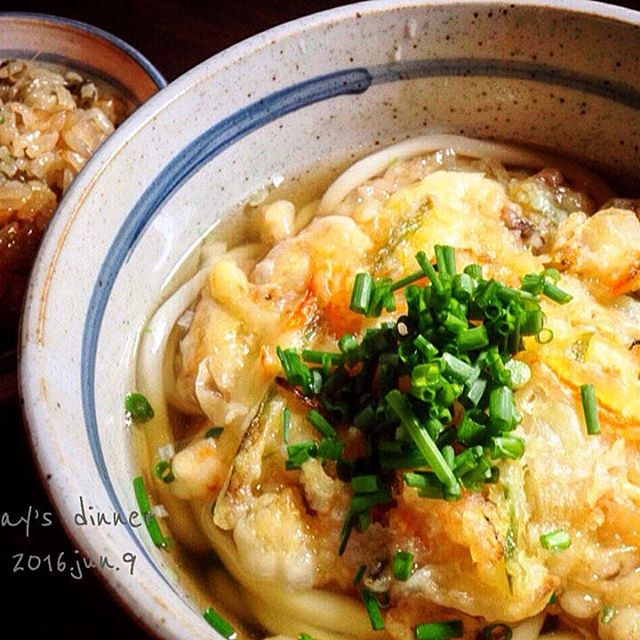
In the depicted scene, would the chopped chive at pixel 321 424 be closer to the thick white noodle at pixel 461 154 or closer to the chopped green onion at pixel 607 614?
the chopped green onion at pixel 607 614

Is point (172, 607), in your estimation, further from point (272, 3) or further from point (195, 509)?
point (272, 3)

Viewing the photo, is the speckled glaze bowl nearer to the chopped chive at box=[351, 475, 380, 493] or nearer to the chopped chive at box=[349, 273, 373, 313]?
the chopped chive at box=[351, 475, 380, 493]

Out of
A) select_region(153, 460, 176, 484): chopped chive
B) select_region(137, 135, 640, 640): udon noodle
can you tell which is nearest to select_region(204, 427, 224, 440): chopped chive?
select_region(137, 135, 640, 640): udon noodle

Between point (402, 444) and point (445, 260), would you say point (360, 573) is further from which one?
point (445, 260)

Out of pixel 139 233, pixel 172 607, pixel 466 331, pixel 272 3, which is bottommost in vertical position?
pixel 172 607

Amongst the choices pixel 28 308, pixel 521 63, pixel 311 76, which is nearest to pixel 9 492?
pixel 28 308

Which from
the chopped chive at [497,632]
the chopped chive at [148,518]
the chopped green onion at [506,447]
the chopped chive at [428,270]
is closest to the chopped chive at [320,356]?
the chopped chive at [428,270]

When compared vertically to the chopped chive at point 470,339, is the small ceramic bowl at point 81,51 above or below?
above
